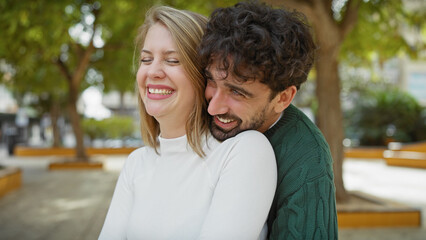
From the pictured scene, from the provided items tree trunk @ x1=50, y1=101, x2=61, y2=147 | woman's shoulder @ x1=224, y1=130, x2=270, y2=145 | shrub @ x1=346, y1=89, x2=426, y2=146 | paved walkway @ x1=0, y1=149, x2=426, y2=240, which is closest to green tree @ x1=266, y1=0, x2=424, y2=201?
paved walkway @ x1=0, y1=149, x2=426, y2=240

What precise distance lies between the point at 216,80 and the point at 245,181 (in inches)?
15.3

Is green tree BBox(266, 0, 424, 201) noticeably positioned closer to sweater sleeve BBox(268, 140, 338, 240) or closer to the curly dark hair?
the curly dark hair

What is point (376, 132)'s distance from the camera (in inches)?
827

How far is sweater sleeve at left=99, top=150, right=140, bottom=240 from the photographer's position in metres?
1.86

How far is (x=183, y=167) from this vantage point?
1.77 m

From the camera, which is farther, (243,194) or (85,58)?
(85,58)

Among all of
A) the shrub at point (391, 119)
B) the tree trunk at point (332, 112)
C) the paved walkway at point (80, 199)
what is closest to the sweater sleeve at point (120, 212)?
the paved walkway at point (80, 199)

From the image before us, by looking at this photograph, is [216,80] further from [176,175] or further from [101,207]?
[101,207]

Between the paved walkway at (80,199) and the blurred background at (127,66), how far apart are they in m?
0.10

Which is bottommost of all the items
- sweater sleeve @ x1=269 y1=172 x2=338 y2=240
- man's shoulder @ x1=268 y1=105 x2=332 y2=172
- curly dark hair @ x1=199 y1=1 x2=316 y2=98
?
sweater sleeve @ x1=269 y1=172 x2=338 y2=240

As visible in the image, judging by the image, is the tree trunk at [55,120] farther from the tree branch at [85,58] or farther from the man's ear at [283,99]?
the man's ear at [283,99]

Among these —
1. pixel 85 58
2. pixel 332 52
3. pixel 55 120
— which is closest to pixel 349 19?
pixel 332 52

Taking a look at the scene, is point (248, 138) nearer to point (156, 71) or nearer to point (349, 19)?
point (156, 71)

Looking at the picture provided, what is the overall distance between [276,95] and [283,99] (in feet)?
Result: 0.20
